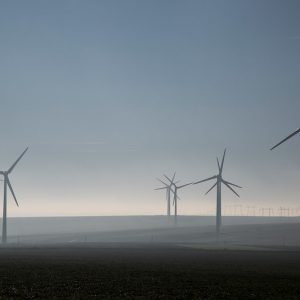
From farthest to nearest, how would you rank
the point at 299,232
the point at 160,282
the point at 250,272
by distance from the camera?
1. the point at 299,232
2. the point at 250,272
3. the point at 160,282

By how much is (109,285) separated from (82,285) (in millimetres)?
2082

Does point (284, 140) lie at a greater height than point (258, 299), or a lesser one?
greater

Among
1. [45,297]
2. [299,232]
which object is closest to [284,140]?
[45,297]

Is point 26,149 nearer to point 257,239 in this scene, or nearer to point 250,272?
point 257,239

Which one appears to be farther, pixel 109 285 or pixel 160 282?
pixel 160 282

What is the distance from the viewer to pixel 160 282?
43469mm

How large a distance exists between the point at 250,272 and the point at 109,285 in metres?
20.4

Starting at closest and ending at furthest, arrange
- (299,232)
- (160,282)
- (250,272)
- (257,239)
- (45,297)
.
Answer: (45,297), (160,282), (250,272), (257,239), (299,232)

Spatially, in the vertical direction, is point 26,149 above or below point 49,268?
above

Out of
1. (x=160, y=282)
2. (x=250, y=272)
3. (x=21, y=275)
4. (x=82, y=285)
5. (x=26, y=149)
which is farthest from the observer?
(x=26, y=149)

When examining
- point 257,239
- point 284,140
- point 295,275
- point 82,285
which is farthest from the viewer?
point 257,239

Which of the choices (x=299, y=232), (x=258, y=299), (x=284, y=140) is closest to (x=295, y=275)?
(x=258, y=299)

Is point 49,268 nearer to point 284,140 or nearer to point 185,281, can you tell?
point 185,281

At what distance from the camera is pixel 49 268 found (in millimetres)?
55031
